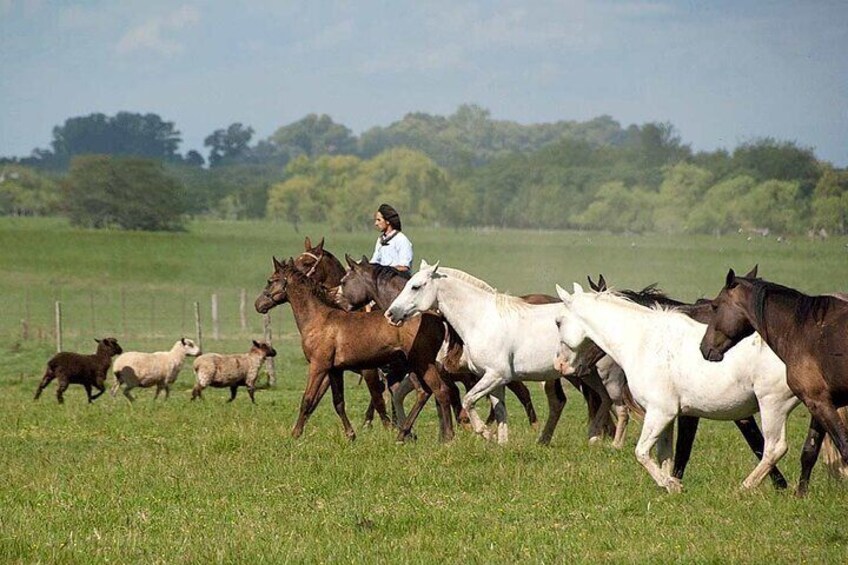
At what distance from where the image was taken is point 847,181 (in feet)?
222

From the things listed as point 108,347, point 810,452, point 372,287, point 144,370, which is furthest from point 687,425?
point 108,347

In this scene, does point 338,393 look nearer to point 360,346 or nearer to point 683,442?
point 360,346

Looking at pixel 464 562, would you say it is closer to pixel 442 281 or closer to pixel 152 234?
pixel 442 281

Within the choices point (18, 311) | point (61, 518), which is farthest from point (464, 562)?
point (18, 311)

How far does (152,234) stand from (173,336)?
186 feet

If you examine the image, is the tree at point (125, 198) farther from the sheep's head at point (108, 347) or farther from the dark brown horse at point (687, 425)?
the dark brown horse at point (687, 425)

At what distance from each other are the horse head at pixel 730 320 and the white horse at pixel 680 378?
0.18 m

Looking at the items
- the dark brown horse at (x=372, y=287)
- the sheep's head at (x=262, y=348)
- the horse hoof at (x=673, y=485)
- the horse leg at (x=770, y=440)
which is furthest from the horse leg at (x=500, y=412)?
the sheep's head at (x=262, y=348)

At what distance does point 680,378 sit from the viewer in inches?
430

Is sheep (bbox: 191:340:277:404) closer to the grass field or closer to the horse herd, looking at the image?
the grass field

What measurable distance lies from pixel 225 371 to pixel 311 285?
7257mm

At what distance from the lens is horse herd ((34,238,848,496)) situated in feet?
33.9

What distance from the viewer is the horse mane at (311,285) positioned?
15.2 metres

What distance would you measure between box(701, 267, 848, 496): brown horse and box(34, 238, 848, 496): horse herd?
1 cm
